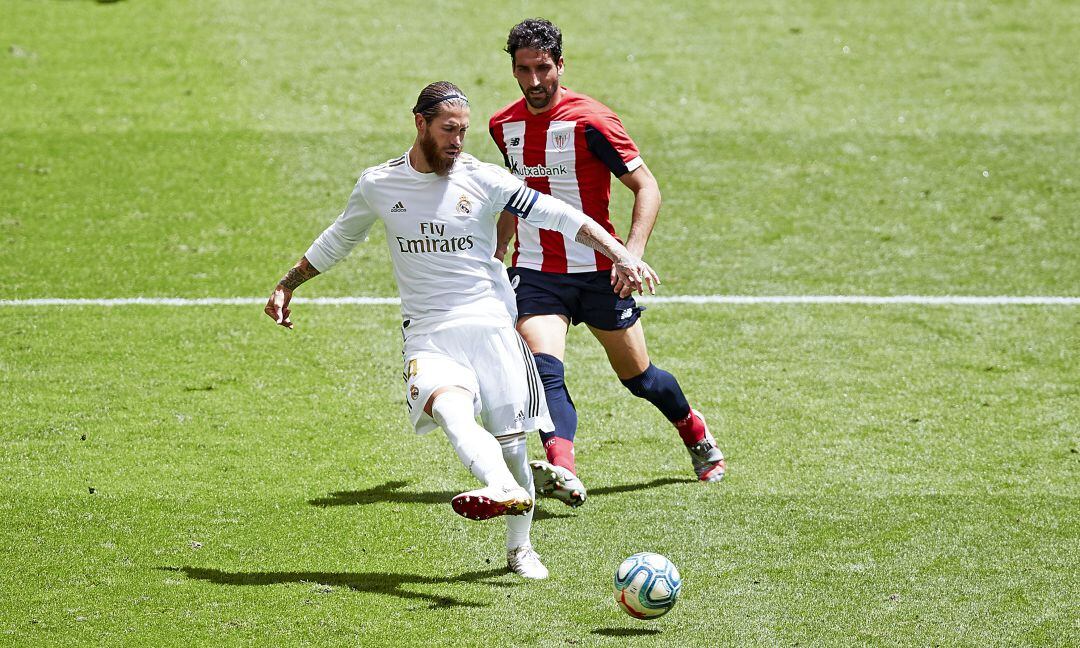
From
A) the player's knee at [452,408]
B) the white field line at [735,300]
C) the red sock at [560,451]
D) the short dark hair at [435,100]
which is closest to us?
the player's knee at [452,408]

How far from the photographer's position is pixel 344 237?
6.86 m

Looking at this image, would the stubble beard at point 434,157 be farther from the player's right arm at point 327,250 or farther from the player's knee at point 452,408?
the player's knee at point 452,408

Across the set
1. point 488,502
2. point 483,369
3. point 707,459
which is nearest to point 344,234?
point 483,369

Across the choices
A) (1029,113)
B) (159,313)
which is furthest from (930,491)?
(1029,113)

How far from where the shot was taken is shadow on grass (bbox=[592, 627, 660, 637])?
6039 mm

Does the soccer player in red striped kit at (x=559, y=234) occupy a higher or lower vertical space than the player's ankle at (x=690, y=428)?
higher

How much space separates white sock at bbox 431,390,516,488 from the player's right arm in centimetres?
100

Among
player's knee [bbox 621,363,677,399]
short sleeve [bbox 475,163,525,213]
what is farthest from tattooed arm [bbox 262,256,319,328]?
player's knee [bbox 621,363,677,399]

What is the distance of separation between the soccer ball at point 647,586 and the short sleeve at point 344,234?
7.09 ft

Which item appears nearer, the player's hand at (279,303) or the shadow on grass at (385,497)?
the player's hand at (279,303)

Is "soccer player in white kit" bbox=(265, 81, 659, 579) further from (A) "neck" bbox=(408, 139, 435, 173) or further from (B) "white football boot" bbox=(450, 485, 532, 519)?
(B) "white football boot" bbox=(450, 485, 532, 519)

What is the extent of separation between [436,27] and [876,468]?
34.3ft

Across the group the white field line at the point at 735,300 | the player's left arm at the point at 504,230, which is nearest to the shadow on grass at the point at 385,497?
the player's left arm at the point at 504,230

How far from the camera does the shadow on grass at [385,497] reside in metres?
7.62
